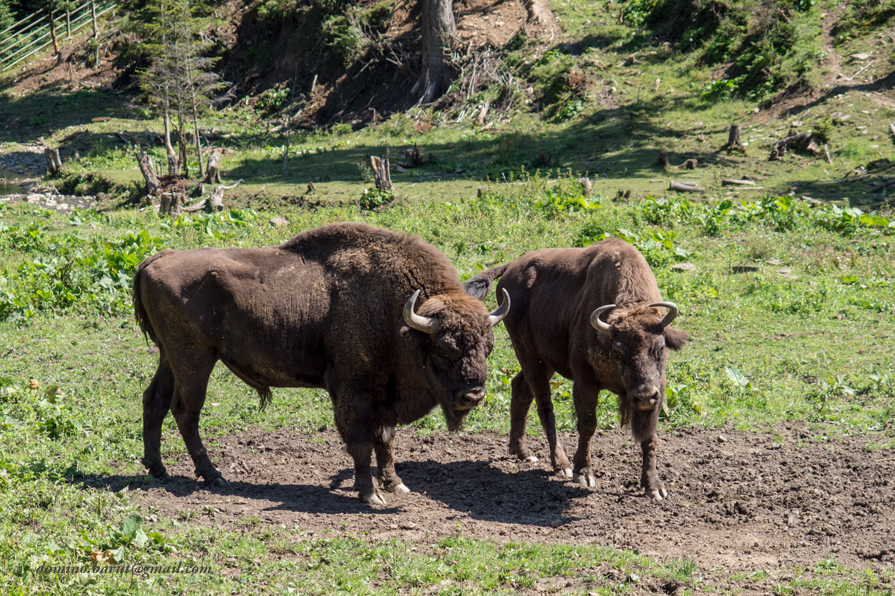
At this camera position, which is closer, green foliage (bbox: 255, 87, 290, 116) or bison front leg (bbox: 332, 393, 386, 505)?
bison front leg (bbox: 332, 393, 386, 505)

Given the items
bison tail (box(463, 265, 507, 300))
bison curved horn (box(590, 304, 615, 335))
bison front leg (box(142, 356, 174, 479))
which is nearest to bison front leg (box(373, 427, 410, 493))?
bison tail (box(463, 265, 507, 300))

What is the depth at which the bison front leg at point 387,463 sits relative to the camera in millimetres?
7930

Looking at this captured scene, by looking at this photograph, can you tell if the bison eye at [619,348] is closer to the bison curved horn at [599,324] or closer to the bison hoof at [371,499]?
the bison curved horn at [599,324]

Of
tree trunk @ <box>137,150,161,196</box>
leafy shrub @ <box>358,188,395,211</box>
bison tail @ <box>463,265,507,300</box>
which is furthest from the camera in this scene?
tree trunk @ <box>137,150,161,196</box>

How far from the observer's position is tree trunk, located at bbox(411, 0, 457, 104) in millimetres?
33844

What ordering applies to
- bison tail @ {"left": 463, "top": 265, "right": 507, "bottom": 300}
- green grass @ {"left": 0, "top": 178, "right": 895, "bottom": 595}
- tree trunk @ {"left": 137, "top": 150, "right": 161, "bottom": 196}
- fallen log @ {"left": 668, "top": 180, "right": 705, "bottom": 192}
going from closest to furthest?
green grass @ {"left": 0, "top": 178, "right": 895, "bottom": 595}, bison tail @ {"left": 463, "top": 265, "right": 507, "bottom": 300}, fallen log @ {"left": 668, "top": 180, "right": 705, "bottom": 192}, tree trunk @ {"left": 137, "top": 150, "right": 161, "bottom": 196}

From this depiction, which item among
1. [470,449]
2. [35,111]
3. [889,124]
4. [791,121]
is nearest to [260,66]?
[35,111]

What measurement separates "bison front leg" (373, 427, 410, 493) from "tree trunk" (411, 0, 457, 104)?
27485 millimetres

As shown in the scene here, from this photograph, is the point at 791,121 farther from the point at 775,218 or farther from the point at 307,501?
the point at 307,501

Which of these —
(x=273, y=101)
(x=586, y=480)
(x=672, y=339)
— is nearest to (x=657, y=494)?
(x=586, y=480)

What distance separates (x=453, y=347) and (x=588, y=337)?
1.64 m

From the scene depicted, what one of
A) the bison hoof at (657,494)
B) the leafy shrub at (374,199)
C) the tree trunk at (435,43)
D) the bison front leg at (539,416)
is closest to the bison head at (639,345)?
the bison hoof at (657,494)

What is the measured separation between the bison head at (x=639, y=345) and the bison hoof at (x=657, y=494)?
3.10 ft
